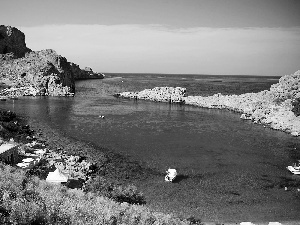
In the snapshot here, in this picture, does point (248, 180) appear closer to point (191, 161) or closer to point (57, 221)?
point (191, 161)

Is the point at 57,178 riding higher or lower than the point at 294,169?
higher

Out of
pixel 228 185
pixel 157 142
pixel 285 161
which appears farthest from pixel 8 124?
Answer: pixel 285 161

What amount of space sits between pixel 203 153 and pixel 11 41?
406ft

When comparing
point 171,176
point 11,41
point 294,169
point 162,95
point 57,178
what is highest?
point 11,41

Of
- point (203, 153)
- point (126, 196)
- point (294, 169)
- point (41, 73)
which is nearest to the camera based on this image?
point (126, 196)

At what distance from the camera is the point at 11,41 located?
129 metres

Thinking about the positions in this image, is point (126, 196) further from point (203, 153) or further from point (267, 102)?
point (267, 102)

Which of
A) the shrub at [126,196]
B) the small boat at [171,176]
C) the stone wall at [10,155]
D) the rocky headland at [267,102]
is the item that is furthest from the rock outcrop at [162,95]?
the shrub at [126,196]

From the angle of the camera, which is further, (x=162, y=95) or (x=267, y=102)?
(x=162, y=95)

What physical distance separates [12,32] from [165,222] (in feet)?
462

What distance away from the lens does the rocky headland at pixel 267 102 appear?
5331cm

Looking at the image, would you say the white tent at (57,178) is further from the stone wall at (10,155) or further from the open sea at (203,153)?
the open sea at (203,153)

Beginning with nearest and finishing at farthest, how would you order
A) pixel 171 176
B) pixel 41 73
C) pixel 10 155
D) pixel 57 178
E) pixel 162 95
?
pixel 57 178 → pixel 10 155 → pixel 171 176 → pixel 162 95 → pixel 41 73

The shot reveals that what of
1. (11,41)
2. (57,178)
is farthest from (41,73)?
(57,178)
